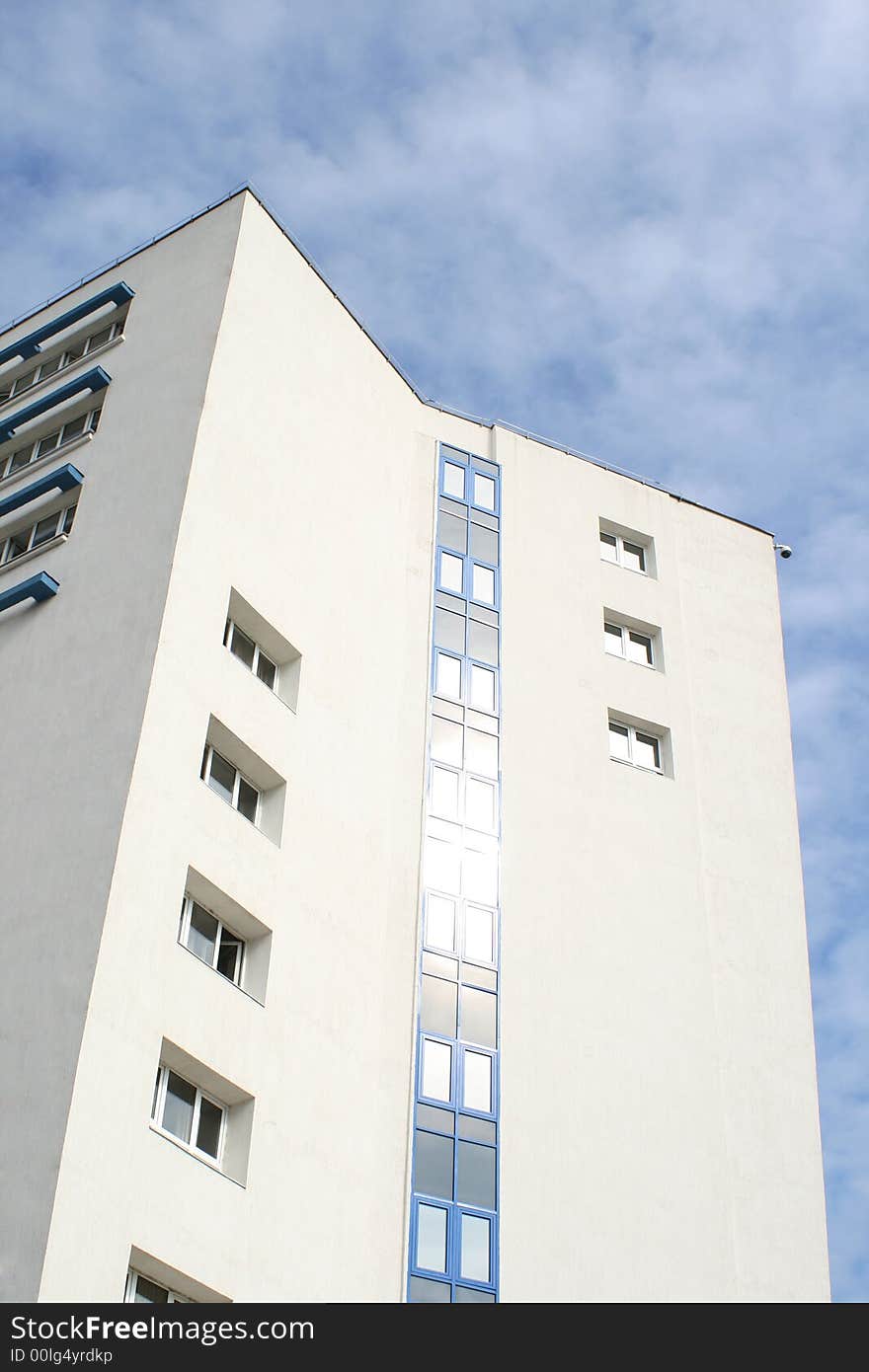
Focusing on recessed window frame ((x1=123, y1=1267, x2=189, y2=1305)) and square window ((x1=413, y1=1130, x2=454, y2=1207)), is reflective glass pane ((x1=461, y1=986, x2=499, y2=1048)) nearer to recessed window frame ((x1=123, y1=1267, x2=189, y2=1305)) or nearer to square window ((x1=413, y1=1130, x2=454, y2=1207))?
square window ((x1=413, y1=1130, x2=454, y2=1207))

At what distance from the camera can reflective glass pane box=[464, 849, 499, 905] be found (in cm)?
3238

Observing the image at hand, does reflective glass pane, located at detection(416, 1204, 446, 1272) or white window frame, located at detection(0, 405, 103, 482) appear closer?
reflective glass pane, located at detection(416, 1204, 446, 1272)

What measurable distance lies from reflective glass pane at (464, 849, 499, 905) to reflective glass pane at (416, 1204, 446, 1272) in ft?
21.6

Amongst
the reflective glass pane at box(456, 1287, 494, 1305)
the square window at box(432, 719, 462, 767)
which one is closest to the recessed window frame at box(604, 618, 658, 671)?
the square window at box(432, 719, 462, 767)

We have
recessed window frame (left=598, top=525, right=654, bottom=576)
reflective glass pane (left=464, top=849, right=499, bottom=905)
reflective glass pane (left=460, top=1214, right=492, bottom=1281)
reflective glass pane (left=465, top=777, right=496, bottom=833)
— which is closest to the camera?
reflective glass pane (left=460, top=1214, right=492, bottom=1281)

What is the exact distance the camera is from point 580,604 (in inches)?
1527

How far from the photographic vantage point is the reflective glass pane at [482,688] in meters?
35.3

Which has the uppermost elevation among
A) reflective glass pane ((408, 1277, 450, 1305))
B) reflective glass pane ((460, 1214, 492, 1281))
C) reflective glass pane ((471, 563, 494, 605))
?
reflective glass pane ((471, 563, 494, 605))

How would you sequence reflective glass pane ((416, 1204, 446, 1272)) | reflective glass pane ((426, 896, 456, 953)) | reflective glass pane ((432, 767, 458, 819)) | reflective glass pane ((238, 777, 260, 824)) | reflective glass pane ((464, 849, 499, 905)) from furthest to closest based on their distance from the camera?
1. reflective glass pane ((432, 767, 458, 819))
2. reflective glass pane ((464, 849, 499, 905))
3. reflective glass pane ((426, 896, 456, 953))
4. reflective glass pane ((238, 777, 260, 824))
5. reflective glass pane ((416, 1204, 446, 1272))

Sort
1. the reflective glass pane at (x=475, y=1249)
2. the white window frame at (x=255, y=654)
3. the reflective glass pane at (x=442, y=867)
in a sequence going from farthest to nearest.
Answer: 1. the reflective glass pane at (x=442, y=867)
2. the white window frame at (x=255, y=654)
3. the reflective glass pane at (x=475, y=1249)

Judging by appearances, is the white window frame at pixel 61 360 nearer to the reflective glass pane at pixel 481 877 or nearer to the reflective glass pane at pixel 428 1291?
the reflective glass pane at pixel 481 877

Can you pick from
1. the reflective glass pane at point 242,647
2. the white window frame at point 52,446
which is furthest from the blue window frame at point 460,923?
the white window frame at point 52,446

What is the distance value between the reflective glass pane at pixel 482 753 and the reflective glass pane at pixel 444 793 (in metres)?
0.59
